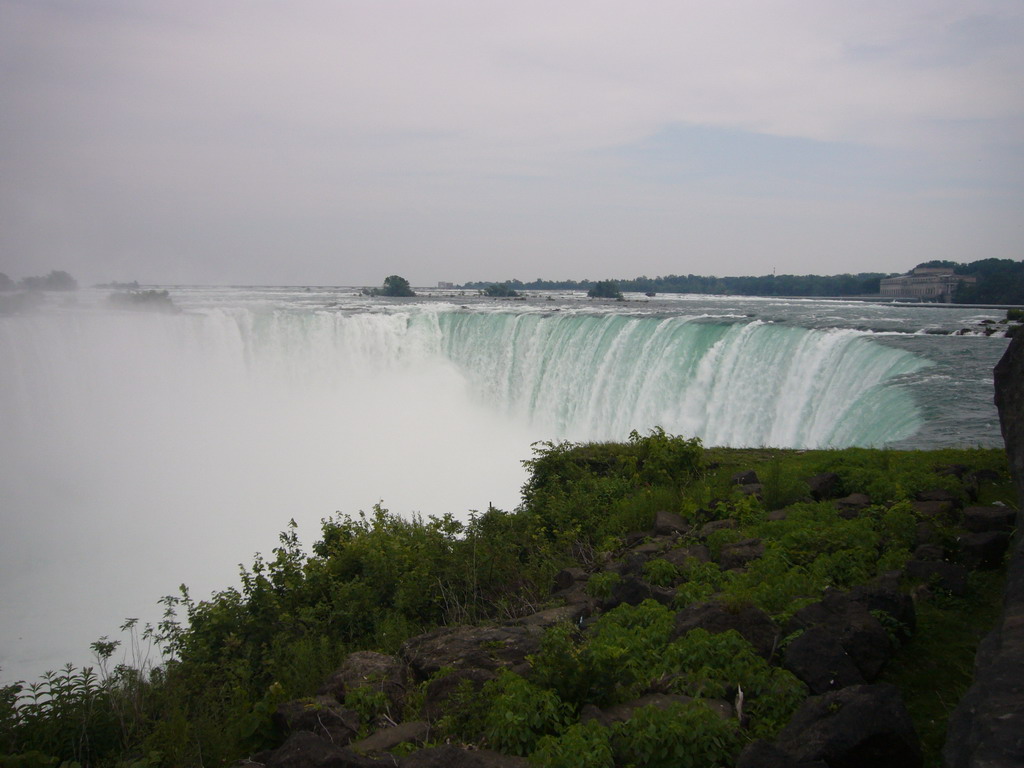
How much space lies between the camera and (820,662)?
3.62 m

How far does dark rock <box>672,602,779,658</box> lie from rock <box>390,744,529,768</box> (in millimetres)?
1337

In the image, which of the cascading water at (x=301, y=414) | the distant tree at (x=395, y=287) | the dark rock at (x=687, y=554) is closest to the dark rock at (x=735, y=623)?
the dark rock at (x=687, y=554)

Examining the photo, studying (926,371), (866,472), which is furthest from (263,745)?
(926,371)

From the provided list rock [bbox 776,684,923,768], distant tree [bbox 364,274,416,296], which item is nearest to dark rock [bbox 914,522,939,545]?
rock [bbox 776,684,923,768]

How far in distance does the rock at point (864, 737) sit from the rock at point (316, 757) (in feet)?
5.84

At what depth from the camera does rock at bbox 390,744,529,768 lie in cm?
333

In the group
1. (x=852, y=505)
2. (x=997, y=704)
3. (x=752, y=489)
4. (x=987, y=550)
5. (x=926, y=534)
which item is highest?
(x=997, y=704)

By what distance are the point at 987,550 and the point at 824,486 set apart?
2289mm

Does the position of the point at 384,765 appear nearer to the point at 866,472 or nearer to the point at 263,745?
the point at 263,745

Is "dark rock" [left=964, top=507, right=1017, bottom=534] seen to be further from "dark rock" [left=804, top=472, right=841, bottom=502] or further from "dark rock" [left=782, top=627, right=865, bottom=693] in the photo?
"dark rock" [left=782, top=627, right=865, bottom=693]

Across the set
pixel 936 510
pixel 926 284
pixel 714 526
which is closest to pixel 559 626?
pixel 714 526

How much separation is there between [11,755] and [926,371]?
13.7 m

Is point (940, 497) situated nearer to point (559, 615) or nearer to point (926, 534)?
point (926, 534)

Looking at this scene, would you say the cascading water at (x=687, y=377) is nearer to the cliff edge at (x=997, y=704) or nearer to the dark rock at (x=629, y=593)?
the dark rock at (x=629, y=593)
